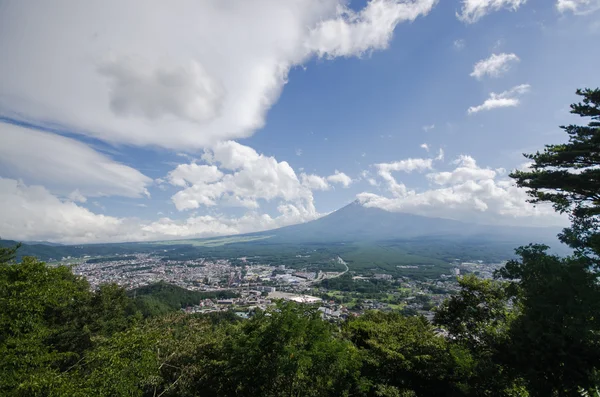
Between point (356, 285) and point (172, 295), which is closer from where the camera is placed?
point (172, 295)

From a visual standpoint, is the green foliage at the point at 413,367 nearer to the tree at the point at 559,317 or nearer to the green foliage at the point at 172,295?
the tree at the point at 559,317

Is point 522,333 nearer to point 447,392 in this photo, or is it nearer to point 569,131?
point 447,392

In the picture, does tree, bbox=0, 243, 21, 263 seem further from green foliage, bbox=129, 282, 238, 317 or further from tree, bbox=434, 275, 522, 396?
green foliage, bbox=129, 282, 238, 317

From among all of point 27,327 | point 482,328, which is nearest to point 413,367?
point 482,328

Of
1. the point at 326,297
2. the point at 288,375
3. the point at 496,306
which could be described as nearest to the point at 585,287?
the point at 496,306

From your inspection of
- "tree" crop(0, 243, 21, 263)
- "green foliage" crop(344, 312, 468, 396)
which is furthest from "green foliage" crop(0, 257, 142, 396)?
"tree" crop(0, 243, 21, 263)

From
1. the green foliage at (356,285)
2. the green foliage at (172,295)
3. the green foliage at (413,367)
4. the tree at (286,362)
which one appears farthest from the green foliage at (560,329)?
the green foliage at (356,285)

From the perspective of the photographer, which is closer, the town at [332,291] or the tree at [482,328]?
the tree at [482,328]

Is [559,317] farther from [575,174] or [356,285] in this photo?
[356,285]
